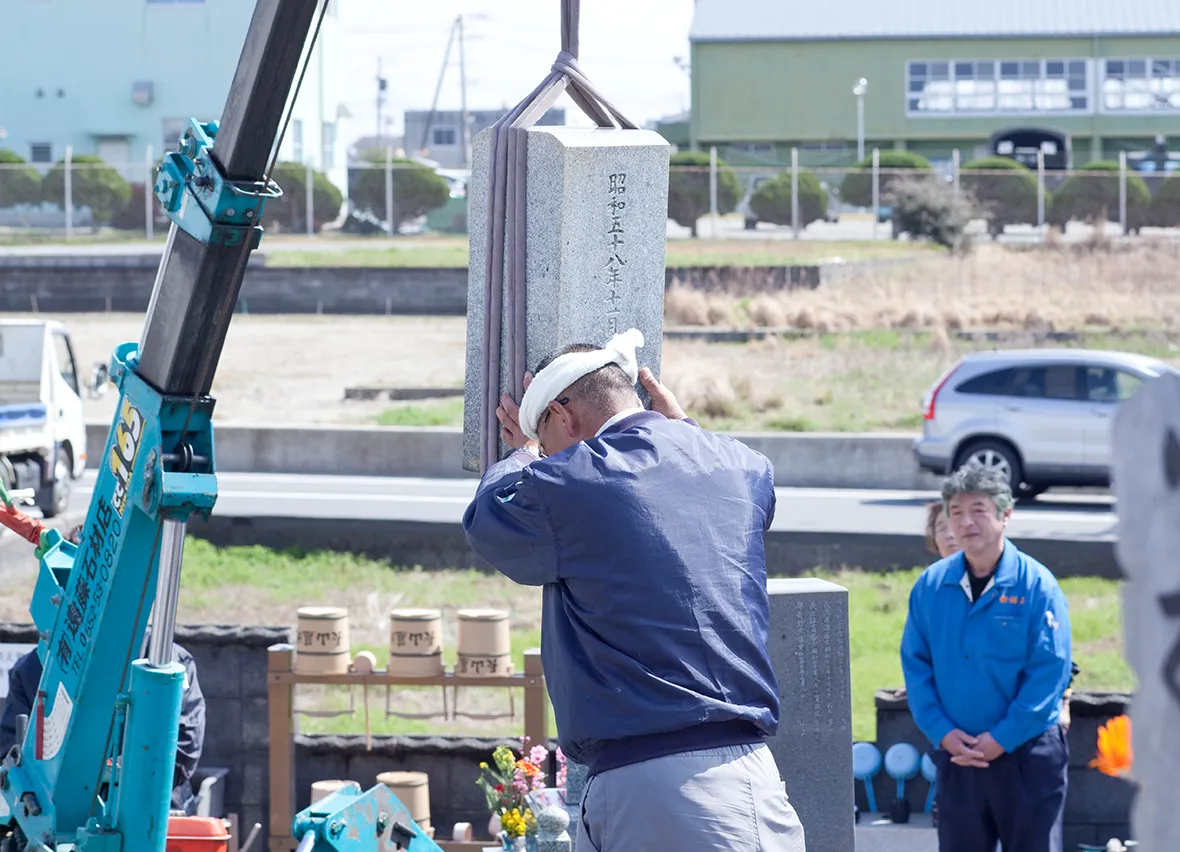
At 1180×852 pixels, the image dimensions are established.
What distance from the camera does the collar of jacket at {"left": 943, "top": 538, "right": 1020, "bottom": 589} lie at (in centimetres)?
626

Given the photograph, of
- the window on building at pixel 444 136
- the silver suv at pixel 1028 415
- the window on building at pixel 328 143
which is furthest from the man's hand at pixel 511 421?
the window on building at pixel 444 136

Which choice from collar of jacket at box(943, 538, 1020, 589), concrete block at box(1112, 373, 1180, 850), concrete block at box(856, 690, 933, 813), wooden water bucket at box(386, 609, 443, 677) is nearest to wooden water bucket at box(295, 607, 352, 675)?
wooden water bucket at box(386, 609, 443, 677)

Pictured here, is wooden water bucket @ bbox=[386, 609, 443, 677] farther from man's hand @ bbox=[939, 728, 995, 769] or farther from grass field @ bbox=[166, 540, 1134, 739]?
man's hand @ bbox=[939, 728, 995, 769]

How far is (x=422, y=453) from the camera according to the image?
20.8m

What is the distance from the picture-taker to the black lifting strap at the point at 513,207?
15.8ft

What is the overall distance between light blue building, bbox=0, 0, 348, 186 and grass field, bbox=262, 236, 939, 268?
9.68 m

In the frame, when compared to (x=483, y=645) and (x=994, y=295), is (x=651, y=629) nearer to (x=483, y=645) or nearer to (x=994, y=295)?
(x=483, y=645)

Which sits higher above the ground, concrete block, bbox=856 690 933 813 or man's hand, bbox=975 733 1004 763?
man's hand, bbox=975 733 1004 763

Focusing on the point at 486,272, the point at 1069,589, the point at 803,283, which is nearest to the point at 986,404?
the point at 1069,589

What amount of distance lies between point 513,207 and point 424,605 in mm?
8853

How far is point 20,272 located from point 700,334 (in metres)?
14.9

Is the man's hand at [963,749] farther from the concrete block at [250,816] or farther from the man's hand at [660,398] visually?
the concrete block at [250,816]

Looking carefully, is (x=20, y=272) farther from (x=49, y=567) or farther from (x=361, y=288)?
(x=49, y=567)

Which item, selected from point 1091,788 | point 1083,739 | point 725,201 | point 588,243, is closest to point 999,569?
point 1083,739
